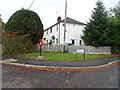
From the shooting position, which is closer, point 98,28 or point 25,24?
point 25,24

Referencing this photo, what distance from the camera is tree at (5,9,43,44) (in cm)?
1391

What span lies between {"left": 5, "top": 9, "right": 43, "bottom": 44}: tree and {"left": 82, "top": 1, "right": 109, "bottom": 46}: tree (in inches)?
320

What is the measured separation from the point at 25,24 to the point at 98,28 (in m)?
10.6

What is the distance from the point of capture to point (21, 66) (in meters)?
8.15

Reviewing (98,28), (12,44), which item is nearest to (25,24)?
(12,44)

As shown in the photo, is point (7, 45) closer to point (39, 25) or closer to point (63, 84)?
point (39, 25)

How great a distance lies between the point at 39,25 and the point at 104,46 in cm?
1043

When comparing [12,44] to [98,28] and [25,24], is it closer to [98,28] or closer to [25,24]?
[25,24]

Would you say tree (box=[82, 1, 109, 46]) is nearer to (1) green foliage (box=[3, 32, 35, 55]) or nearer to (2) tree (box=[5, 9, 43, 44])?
(2) tree (box=[5, 9, 43, 44])

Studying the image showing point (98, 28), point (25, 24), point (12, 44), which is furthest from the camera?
point (98, 28)

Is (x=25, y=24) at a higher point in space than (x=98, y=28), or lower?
lower

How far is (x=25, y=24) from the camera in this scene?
14094 mm

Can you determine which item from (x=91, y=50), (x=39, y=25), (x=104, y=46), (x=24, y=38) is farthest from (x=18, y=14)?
(x=104, y=46)

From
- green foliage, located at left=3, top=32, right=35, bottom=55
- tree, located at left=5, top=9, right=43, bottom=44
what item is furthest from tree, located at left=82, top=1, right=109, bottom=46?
green foliage, located at left=3, top=32, right=35, bottom=55
